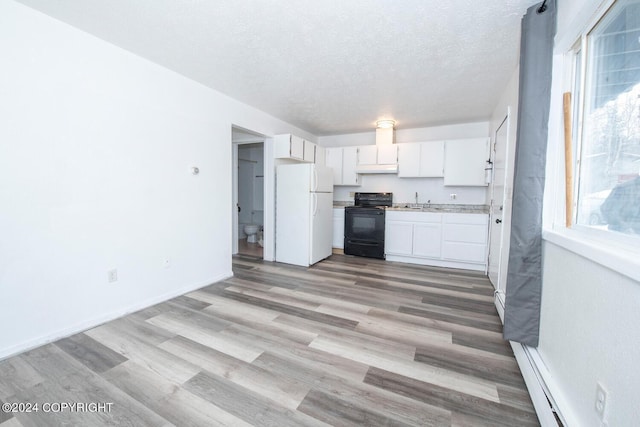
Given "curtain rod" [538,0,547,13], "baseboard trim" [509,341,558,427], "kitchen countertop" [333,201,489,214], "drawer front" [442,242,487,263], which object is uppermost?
"curtain rod" [538,0,547,13]

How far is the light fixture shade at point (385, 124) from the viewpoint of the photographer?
4404 mm

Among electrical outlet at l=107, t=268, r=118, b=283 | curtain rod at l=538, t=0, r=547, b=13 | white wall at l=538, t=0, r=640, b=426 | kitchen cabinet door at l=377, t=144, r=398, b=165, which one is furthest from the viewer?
kitchen cabinet door at l=377, t=144, r=398, b=165

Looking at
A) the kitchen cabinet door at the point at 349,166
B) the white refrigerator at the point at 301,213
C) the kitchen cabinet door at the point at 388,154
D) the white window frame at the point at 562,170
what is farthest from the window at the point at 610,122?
the kitchen cabinet door at the point at 349,166

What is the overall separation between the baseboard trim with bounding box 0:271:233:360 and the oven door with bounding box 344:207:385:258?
262cm

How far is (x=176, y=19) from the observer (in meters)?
1.90

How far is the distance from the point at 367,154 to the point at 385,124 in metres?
0.62

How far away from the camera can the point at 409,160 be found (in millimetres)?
4625

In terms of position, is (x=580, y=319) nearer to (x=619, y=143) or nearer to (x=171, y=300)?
(x=619, y=143)

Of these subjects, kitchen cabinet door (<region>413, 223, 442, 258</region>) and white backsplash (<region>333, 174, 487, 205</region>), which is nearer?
kitchen cabinet door (<region>413, 223, 442, 258</region>)

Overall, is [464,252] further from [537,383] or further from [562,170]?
[537,383]

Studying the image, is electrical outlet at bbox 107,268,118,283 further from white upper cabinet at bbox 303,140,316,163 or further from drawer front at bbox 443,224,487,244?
drawer front at bbox 443,224,487,244

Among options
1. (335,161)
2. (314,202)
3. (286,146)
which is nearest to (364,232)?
(314,202)

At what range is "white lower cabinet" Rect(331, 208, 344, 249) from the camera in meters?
5.00

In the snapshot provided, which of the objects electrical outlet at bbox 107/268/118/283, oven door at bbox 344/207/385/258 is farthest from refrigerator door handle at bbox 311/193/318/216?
electrical outlet at bbox 107/268/118/283
